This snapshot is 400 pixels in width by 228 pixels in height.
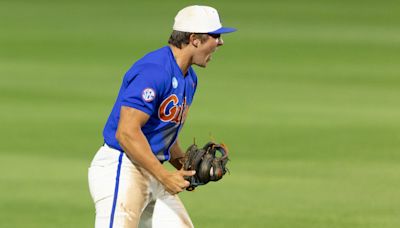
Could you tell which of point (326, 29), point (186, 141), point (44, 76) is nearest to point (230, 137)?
point (186, 141)

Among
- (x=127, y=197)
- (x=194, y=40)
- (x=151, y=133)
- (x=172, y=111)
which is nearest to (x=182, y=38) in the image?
(x=194, y=40)

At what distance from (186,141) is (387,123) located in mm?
2687

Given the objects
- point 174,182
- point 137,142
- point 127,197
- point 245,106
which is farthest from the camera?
point 245,106

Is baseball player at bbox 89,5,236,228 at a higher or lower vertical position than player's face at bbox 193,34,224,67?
lower

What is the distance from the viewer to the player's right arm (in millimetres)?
7953

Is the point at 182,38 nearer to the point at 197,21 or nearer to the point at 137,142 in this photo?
the point at 197,21

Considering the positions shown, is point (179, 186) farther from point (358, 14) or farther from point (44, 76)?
point (358, 14)

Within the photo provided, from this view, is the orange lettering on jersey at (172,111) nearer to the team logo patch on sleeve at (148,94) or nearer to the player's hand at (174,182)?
the team logo patch on sleeve at (148,94)

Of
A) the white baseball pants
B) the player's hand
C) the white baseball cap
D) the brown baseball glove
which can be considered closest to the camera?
the player's hand

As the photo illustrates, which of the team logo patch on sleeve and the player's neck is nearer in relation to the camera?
the team logo patch on sleeve

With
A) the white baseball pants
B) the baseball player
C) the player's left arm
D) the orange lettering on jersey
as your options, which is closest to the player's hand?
the baseball player

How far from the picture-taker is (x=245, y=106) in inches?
650

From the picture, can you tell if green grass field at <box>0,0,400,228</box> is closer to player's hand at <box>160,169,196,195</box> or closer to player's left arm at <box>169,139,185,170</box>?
player's left arm at <box>169,139,185,170</box>

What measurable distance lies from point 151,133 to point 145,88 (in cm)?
45
